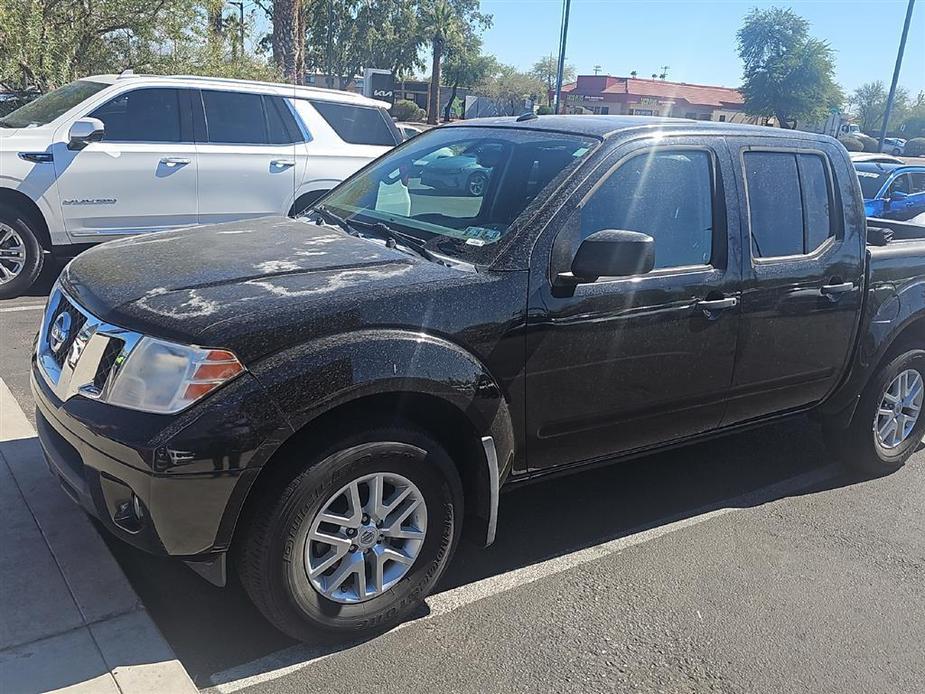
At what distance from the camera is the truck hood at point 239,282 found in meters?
2.61

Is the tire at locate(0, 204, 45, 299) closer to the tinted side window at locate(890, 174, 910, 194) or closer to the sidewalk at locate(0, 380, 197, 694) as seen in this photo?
the sidewalk at locate(0, 380, 197, 694)

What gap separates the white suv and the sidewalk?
13.1 ft

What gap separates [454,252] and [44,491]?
2.17 m

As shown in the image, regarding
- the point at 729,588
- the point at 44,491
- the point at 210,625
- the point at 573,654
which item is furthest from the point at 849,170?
the point at 44,491

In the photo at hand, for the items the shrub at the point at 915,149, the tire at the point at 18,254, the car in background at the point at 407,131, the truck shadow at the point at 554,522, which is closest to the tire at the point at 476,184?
the truck shadow at the point at 554,522

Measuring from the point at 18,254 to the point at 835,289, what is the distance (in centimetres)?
643

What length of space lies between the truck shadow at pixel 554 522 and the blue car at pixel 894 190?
9689mm

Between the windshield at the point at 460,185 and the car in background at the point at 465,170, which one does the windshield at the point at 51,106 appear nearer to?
the windshield at the point at 460,185

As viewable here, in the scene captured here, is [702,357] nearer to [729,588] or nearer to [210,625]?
[729,588]

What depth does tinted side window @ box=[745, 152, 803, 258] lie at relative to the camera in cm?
386

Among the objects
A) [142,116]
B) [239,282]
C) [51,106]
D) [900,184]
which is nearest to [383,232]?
[239,282]

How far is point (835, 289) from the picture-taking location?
162 inches

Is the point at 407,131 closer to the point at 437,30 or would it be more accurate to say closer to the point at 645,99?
the point at 437,30

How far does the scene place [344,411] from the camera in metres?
2.79
